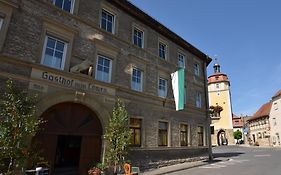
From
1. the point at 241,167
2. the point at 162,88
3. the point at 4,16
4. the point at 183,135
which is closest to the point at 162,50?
the point at 162,88

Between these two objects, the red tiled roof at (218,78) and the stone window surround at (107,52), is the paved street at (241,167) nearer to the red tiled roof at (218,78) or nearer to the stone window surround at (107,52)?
the stone window surround at (107,52)

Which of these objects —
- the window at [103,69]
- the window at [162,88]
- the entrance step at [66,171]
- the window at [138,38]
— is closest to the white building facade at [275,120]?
the window at [162,88]

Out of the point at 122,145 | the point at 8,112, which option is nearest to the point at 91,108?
the point at 122,145

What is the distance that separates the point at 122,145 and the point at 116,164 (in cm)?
107

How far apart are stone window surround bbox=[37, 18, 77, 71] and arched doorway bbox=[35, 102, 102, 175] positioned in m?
2.18

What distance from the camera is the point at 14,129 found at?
7.48 m

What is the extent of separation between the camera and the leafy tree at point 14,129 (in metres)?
7.23

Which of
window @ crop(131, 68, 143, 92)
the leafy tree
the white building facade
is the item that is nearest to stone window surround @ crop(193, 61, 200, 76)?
window @ crop(131, 68, 143, 92)

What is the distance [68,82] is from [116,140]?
155 inches

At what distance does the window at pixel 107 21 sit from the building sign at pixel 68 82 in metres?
4.01

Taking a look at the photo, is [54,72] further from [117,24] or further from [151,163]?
[151,163]

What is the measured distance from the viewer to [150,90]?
1517cm

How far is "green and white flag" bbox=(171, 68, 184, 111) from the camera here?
16141mm

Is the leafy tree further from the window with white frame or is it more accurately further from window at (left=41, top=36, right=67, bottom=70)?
the window with white frame
